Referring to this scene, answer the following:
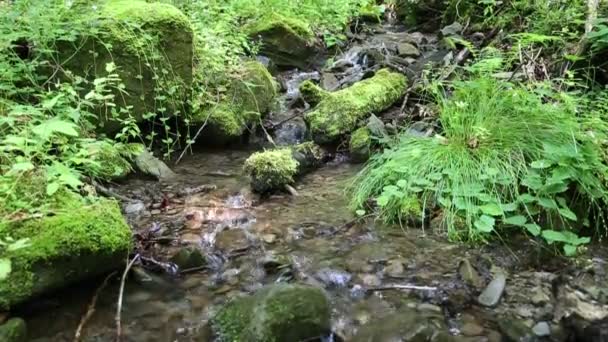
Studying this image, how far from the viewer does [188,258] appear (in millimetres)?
3227

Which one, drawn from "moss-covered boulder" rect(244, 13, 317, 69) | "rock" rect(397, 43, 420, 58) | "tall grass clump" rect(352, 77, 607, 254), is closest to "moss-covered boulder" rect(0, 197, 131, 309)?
"tall grass clump" rect(352, 77, 607, 254)

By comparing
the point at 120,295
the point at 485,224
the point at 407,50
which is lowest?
the point at 120,295

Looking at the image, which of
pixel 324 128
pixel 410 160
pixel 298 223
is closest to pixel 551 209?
pixel 410 160

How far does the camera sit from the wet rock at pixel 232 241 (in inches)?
138

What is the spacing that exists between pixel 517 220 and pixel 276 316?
1.69 m

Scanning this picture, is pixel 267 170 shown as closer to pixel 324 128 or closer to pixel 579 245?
pixel 324 128

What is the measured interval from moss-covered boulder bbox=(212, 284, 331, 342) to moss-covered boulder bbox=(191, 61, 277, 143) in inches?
112

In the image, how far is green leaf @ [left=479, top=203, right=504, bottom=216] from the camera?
3.25 meters

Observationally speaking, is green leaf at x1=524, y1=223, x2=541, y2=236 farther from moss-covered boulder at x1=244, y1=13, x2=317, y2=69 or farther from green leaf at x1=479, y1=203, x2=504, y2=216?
moss-covered boulder at x1=244, y1=13, x2=317, y2=69

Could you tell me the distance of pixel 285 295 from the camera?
265cm

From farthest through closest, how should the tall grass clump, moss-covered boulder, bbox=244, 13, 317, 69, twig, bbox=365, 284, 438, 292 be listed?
moss-covered boulder, bbox=244, 13, 317, 69, the tall grass clump, twig, bbox=365, 284, 438, 292

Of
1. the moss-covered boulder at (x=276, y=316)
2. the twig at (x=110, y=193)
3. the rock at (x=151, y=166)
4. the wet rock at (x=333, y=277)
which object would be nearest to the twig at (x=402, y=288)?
the wet rock at (x=333, y=277)

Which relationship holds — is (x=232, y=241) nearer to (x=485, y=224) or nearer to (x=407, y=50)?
(x=485, y=224)

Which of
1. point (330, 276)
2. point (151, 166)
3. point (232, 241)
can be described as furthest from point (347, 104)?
point (330, 276)
